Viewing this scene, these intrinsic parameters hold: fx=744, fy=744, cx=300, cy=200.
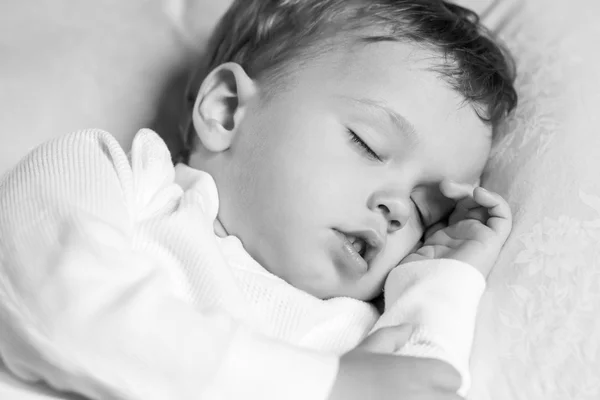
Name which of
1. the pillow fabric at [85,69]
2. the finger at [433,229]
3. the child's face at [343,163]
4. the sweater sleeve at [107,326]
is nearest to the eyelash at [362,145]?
the child's face at [343,163]

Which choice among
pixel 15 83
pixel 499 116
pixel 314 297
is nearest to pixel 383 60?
pixel 499 116

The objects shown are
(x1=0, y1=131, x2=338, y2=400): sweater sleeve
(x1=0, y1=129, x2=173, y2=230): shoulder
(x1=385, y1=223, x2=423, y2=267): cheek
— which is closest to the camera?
(x1=0, y1=131, x2=338, y2=400): sweater sleeve

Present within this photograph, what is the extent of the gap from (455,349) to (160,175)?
1.56 ft

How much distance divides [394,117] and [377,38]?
15 cm

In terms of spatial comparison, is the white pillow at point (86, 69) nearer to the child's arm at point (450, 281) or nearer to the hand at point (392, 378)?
the child's arm at point (450, 281)

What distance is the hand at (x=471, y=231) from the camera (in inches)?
43.9

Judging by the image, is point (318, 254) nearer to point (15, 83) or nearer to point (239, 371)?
point (239, 371)

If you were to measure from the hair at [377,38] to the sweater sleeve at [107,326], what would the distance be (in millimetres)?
453

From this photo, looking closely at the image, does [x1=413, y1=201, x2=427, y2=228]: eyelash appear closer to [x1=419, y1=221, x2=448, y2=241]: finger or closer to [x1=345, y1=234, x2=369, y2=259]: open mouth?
[x1=419, y1=221, x2=448, y2=241]: finger

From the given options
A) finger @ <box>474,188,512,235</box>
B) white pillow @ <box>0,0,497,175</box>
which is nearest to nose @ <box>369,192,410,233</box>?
finger @ <box>474,188,512,235</box>

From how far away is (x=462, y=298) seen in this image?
3.37 feet

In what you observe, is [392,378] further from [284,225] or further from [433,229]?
[433,229]

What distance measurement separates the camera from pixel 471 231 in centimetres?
117

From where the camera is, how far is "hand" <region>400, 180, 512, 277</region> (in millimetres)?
1114
